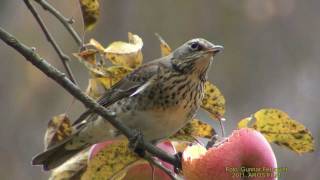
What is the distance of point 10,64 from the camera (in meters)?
5.87

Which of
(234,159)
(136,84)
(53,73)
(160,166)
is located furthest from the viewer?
(136,84)

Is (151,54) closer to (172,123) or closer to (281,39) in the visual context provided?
(281,39)

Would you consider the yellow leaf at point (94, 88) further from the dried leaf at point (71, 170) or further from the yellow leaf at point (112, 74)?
the dried leaf at point (71, 170)

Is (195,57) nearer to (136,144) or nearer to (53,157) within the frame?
(53,157)

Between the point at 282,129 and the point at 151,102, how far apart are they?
0.71 m

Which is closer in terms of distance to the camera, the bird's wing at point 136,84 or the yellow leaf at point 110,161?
the yellow leaf at point 110,161

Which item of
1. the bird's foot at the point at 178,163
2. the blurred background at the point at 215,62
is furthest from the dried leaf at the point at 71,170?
the blurred background at the point at 215,62

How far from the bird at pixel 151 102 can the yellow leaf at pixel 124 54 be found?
0.88 ft

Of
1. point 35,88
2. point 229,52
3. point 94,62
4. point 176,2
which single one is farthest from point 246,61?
point 94,62

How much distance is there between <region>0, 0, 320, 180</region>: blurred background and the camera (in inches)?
218

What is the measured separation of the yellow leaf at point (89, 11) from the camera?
7.17 feet

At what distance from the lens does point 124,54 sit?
2.19 meters

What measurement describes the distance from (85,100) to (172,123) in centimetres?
67

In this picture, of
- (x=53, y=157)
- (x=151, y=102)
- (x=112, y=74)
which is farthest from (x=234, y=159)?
(x=53, y=157)
